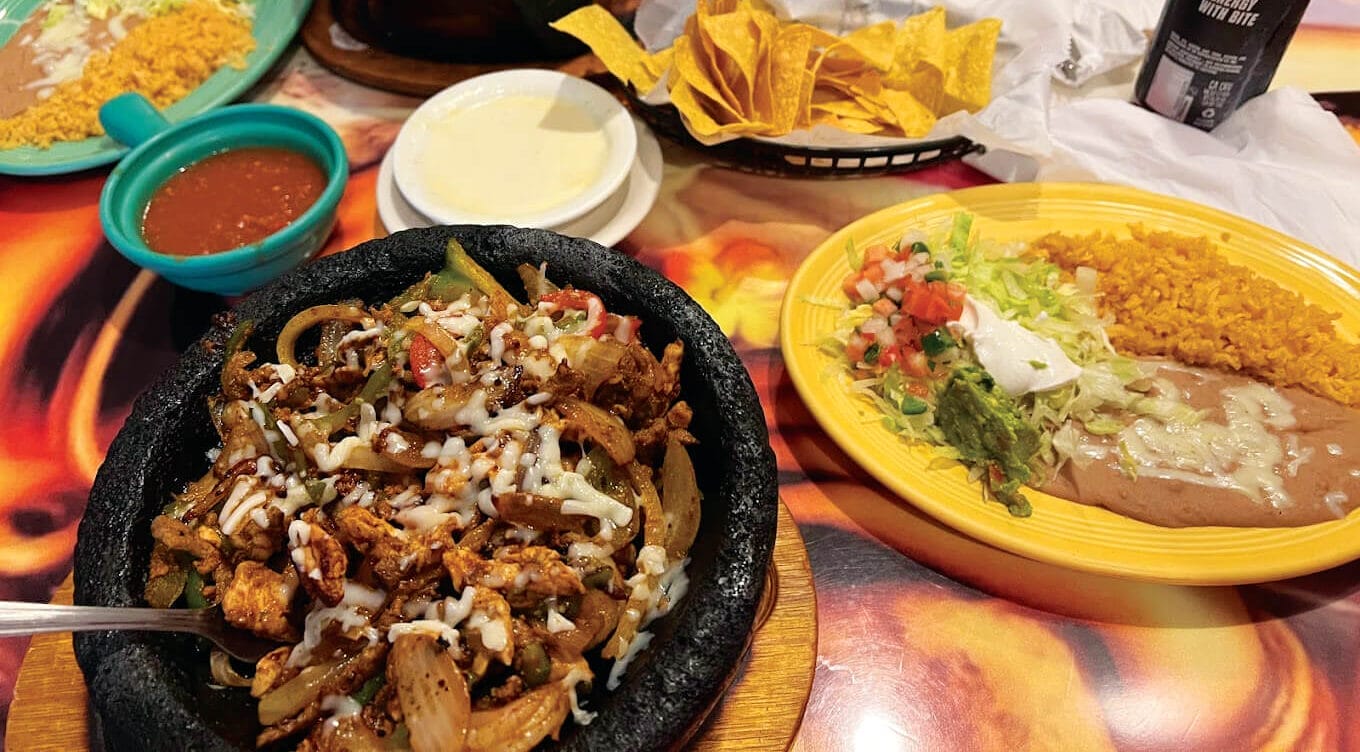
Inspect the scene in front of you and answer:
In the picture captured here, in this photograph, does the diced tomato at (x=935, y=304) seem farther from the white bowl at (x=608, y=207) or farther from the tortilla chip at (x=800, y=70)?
the white bowl at (x=608, y=207)

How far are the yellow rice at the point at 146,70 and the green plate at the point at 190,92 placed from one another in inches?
1.2

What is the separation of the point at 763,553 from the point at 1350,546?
1042mm

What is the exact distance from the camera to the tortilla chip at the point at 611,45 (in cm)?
210

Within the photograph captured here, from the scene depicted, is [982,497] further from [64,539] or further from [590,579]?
[64,539]

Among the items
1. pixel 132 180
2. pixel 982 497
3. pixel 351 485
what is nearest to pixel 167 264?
pixel 132 180

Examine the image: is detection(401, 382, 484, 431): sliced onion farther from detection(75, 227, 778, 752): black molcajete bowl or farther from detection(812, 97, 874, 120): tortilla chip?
detection(812, 97, 874, 120): tortilla chip

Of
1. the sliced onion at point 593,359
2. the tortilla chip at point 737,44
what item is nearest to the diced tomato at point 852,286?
the tortilla chip at point 737,44

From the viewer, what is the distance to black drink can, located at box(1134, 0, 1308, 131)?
1.92 metres

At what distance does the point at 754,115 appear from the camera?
6.72 feet

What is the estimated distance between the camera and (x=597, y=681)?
3.48 ft

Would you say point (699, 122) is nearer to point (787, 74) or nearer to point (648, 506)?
point (787, 74)

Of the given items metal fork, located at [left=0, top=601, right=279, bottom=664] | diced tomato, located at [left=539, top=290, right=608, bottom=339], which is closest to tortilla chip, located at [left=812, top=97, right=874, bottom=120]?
diced tomato, located at [left=539, top=290, right=608, bottom=339]

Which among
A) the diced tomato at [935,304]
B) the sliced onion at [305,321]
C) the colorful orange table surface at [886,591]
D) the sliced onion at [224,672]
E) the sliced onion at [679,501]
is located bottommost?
the colorful orange table surface at [886,591]

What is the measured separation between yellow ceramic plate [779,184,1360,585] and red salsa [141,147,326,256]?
120 cm
